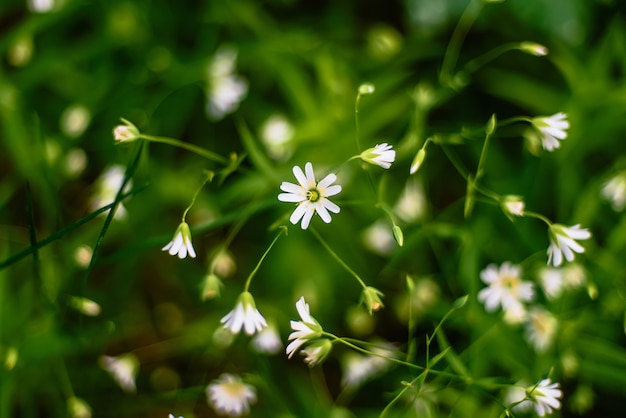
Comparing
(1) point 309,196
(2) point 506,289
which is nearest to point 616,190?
(2) point 506,289

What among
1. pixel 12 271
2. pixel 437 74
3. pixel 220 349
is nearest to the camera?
pixel 220 349

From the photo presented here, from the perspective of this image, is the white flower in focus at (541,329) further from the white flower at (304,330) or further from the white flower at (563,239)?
the white flower at (304,330)

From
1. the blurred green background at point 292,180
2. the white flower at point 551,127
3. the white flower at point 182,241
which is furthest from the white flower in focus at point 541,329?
the white flower at point 182,241

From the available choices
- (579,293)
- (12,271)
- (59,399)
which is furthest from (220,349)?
(579,293)

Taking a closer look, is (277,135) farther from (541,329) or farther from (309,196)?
(541,329)

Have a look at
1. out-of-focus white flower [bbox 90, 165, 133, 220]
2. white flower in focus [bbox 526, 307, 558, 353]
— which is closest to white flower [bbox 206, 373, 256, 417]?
out-of-focus white flower [bbox 90, 165, 133, 220]

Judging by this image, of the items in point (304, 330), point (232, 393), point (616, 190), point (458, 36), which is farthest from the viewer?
point (458, 36)

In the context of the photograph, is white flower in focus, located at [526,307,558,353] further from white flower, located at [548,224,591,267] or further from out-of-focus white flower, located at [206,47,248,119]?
out-of-focus white flower, located at [206,47,248,119]

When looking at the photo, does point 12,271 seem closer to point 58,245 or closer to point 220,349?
point 58,245
